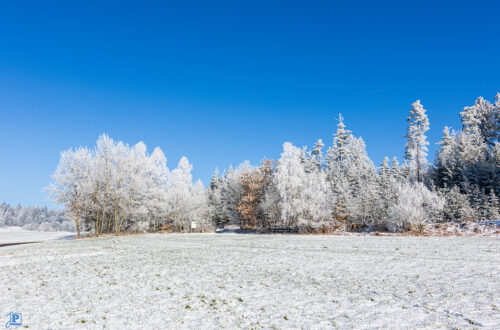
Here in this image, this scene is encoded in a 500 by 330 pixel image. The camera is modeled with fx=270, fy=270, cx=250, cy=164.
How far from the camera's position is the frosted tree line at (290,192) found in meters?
27.7

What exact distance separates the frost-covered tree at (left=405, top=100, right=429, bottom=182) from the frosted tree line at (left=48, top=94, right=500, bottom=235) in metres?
0.14

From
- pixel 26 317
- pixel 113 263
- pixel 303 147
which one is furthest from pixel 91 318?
pixel 303 147

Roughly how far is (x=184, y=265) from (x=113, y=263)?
11.6 feet

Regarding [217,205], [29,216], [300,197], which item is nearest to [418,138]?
[300,197]

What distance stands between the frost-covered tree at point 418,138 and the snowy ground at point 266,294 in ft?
114

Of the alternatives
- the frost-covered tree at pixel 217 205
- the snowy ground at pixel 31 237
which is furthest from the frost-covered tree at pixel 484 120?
the snowy ground at pixel 31 237

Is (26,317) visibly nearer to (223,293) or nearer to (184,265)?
(223,293)

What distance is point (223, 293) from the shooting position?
7.21 meters

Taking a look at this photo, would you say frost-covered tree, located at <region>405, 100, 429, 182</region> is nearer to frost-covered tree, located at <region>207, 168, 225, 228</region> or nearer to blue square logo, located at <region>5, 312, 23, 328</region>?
frost-covered tree, located at <region>207, 168, 225, 228</region>

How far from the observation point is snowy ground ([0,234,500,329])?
5293 millimetres

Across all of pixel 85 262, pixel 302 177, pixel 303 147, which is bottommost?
pixel 85 262

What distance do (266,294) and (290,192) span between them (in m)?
24.6

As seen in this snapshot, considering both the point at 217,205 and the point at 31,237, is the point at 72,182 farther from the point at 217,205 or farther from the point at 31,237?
the point at 217,205

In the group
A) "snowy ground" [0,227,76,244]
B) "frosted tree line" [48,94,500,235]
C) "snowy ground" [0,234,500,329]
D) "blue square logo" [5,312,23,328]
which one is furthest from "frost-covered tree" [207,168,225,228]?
"blue square logo" [5,312,23,328]
